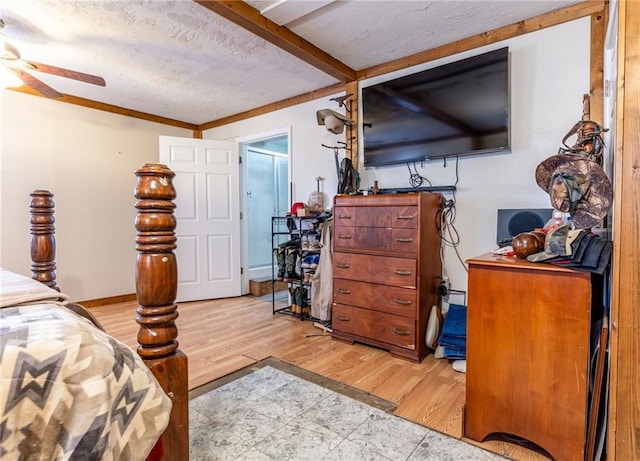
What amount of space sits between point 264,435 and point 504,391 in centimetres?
113

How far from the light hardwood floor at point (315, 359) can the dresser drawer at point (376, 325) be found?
0.12 m

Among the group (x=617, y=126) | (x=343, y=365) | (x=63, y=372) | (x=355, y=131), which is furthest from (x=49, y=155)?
(x=617, y=126)

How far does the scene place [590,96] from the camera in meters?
2.16

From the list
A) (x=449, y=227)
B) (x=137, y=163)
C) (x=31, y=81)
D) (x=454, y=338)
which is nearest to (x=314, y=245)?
(x=449, y=227)

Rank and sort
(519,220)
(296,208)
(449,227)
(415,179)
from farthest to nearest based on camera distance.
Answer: (296,208) → (415,179) → (449,227) → (519,220)

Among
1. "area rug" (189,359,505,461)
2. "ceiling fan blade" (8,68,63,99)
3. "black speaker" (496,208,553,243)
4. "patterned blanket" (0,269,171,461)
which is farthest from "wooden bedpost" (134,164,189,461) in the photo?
"black speaker" (496,208,553,243)

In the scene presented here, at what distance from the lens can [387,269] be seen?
252 centimetres

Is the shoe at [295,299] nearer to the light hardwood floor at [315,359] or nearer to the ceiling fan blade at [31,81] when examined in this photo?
the light hardwood floor at [315,359]

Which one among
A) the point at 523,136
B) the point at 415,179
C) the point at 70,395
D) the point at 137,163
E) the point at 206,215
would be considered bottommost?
the point at 70,395

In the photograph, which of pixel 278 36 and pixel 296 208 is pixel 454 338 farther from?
pixel 278 36

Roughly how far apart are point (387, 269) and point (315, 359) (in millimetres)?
858

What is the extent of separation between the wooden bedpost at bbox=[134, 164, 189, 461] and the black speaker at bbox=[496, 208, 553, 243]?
7.71 ft

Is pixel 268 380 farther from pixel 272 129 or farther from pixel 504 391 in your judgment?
pixel 272 129

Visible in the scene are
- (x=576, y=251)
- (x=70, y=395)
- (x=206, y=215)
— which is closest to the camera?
(x=70, y=395)
